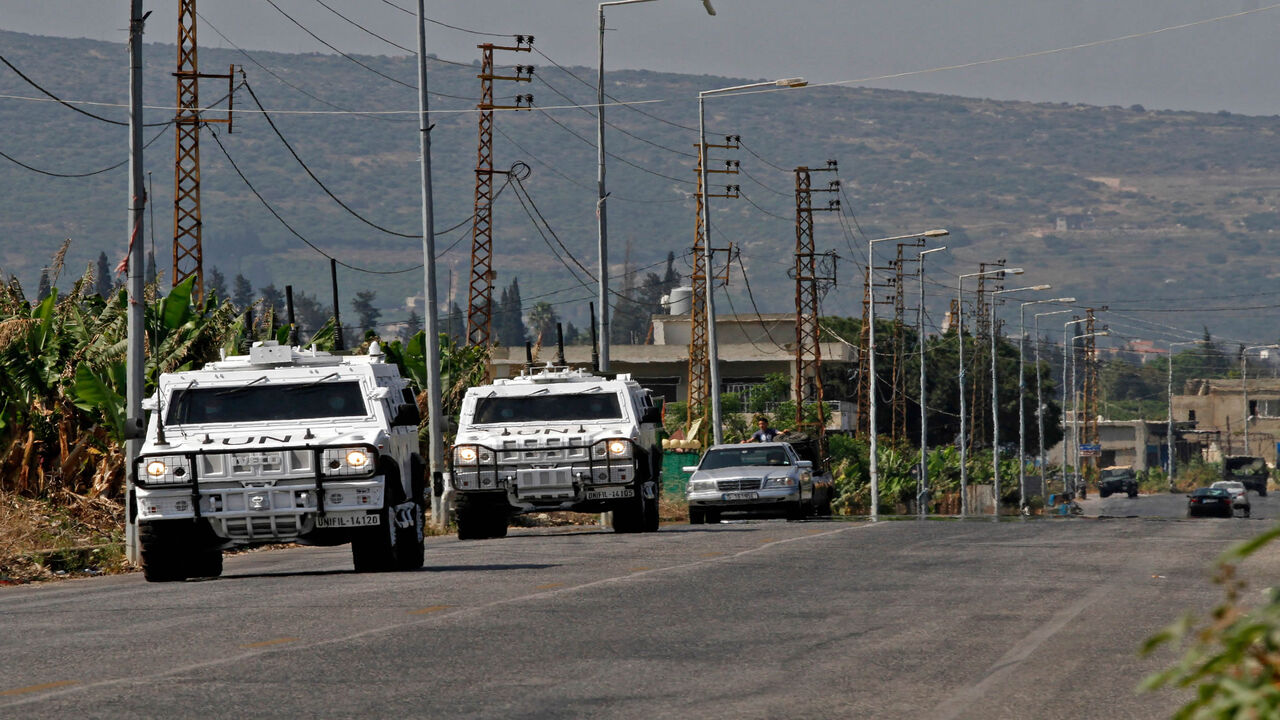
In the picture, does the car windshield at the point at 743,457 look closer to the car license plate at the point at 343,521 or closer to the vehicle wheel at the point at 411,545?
the vehicle wheel at the point at 411,545

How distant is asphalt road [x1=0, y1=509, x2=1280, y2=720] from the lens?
28.3 feet

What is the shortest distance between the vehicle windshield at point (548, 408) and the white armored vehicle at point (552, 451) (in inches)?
0.6

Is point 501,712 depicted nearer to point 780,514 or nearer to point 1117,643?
point 1117,643

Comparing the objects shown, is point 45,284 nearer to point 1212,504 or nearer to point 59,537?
point 59,537

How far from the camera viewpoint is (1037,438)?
5113 inches

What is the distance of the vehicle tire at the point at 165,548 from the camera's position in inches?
659

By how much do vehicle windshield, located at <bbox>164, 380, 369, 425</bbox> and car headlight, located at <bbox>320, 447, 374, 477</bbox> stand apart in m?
1.23

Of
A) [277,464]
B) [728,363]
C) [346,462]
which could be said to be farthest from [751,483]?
[728,363]

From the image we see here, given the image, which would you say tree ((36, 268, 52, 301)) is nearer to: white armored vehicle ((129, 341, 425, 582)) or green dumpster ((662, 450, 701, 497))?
white armored vehicle ((129, 341, 425, 582))

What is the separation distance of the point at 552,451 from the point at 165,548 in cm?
812

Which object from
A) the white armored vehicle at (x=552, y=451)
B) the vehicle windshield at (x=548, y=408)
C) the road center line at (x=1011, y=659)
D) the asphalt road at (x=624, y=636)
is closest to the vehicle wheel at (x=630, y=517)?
the white armored vehicle at (x=552, y=451)

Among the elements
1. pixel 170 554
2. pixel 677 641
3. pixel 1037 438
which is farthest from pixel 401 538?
pixel 1037 438

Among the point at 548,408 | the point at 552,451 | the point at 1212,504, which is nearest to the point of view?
the point at 552,451

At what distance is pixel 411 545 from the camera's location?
1808 cm
